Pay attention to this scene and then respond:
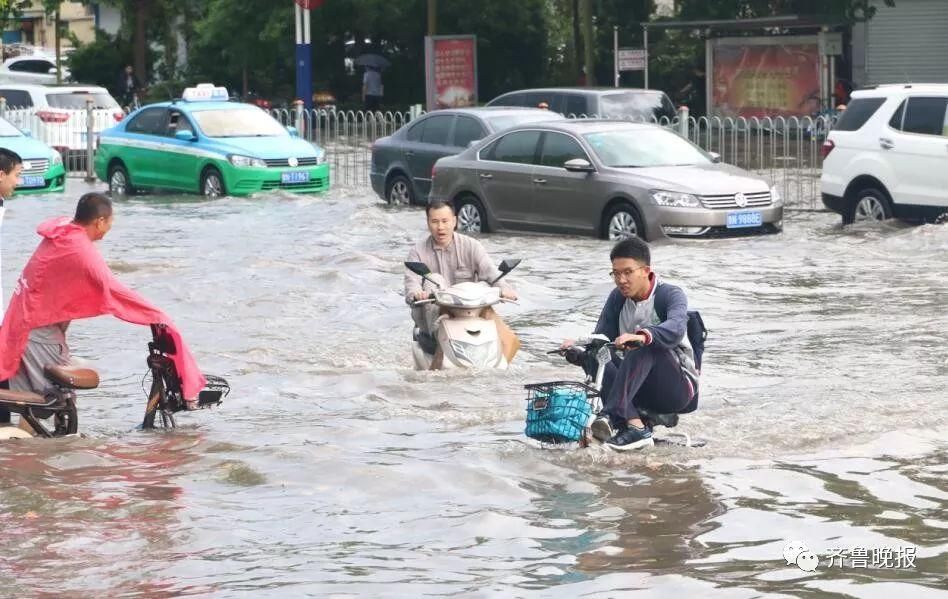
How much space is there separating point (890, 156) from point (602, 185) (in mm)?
3150

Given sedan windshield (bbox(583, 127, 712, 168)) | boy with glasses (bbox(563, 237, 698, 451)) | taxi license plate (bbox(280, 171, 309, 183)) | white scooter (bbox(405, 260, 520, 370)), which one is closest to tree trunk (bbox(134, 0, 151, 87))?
taxi license plate (bbox(280, 171, 309, 183))

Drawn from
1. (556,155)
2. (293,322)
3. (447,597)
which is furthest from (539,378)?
(556,155)

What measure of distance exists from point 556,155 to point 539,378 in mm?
8649

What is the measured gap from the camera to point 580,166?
19.4 m

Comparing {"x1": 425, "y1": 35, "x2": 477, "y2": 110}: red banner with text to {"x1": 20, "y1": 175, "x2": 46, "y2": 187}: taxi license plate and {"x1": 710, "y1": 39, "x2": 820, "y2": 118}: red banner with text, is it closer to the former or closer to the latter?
{"x1": 710, "y1": 39, "x2": 820, "y2": 118}: red banner with text

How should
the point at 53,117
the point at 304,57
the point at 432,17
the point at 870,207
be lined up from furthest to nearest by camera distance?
the point at 432,17, the point at 304,57, the point at 53,117, the point at 870,207

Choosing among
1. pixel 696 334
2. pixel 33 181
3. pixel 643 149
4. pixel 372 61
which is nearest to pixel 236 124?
pixel 33 181

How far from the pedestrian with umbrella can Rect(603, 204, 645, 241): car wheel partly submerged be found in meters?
24.0

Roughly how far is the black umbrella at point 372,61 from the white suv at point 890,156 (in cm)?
2436

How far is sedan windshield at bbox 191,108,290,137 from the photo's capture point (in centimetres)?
2645

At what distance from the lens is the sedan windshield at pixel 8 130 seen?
27.6 metres

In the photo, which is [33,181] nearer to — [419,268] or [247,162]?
[247,162]

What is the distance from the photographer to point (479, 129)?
74.5 feet

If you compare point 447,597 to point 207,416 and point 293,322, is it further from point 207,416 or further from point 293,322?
point 293,322
